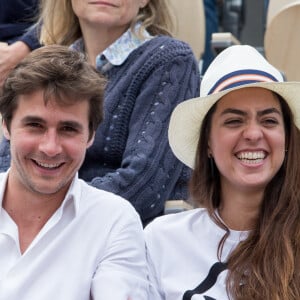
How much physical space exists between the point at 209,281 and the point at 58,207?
46cm

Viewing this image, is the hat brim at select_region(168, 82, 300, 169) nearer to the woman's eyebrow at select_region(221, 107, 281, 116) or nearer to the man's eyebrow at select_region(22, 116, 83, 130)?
the woman's eyebrow at select_region(221, 107, 281, 116)

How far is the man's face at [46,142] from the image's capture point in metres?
2.46

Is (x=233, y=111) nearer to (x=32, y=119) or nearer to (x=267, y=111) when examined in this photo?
(x=267, y=111)

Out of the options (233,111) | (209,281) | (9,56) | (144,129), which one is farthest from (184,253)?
(9,56)

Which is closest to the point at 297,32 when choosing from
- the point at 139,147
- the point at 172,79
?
the point at 172,79

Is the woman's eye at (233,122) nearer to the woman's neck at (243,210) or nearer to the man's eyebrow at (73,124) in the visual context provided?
the woman's neck at (243,210)

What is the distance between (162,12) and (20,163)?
1286 mm

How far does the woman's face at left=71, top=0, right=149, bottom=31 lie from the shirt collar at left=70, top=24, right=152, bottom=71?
5 cm

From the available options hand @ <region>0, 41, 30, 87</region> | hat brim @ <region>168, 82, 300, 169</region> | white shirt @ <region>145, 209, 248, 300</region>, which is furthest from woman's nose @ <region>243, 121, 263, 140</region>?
hand @ <region>0, 41, 30, 87</region>

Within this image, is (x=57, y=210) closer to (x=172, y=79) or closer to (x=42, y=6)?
(x=172, y=79)

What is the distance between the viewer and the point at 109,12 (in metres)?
3.37

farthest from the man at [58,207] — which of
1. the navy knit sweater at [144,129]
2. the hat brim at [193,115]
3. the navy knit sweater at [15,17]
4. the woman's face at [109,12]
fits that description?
the navy knit sweater at [15,17]

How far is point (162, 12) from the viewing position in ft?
11.7

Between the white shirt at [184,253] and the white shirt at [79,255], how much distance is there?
1.8 inches
